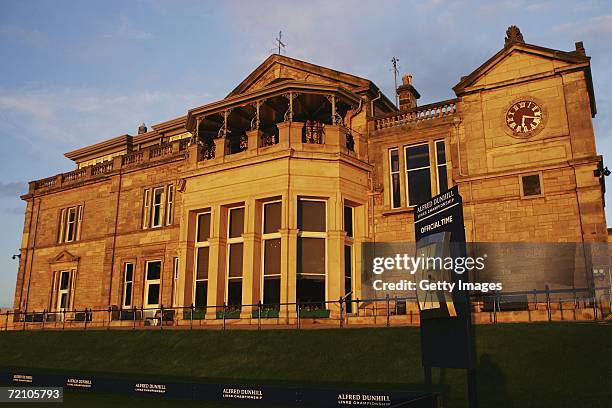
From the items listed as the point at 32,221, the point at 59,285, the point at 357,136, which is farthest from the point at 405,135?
the point at 32,221

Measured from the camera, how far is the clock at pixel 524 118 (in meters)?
21.5

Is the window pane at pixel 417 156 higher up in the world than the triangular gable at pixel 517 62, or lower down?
lower down

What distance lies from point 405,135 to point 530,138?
568cm

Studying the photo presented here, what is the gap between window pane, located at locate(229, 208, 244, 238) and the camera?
81.7 ft

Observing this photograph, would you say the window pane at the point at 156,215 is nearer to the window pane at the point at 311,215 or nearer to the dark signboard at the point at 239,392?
the window pane at the point at 311,215

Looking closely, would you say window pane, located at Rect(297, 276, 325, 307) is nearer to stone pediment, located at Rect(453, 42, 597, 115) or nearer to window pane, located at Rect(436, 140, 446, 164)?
window pane, located at Rect(436, 140, 446, 164)

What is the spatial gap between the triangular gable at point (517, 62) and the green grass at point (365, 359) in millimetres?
12010

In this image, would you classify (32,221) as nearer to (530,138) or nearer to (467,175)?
(467,175)

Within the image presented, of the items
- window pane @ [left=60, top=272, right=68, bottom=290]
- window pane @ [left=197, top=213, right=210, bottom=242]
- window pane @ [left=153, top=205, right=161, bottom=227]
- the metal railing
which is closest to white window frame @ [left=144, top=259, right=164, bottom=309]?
window pane @ [left=153, top=205, right=161, bottom=227]

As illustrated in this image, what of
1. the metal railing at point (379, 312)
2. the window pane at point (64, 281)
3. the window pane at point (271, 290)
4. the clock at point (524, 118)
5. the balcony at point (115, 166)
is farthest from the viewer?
the window pane at point (64, 281)

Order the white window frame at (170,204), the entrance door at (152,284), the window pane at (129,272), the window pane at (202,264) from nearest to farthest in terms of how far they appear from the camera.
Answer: the window pane at (202,264)
the entrance door at (152,284)
the white window frame at (170,204)
the window pane at (129,272)

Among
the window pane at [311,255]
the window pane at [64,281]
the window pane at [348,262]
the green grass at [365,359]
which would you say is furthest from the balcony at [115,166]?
the green grass at [365,359]

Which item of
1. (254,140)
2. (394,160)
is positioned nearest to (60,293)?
(254,140)

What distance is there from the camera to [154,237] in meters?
30.8
